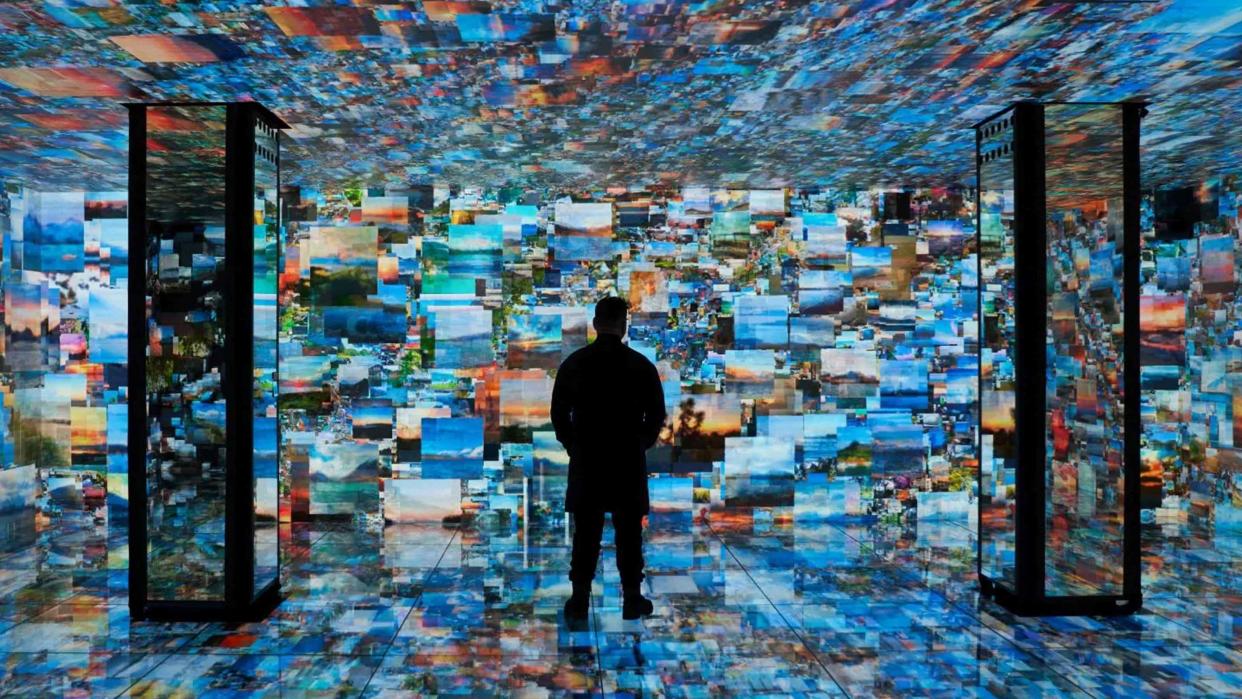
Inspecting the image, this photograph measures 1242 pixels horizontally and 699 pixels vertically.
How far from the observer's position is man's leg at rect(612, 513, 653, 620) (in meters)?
4.07

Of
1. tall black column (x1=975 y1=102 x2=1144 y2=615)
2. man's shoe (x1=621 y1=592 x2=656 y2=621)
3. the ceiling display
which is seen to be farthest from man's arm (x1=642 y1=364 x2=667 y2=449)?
tall black column (x1=975 y1=102 x2=1144 y2=615)

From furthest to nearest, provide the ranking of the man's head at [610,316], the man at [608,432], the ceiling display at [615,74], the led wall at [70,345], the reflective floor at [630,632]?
the led wall at [70,345] → the man's head at [610,316] → the man at [608,432] → the reflective floor at [630,632] → the ceiling display at [615,74]

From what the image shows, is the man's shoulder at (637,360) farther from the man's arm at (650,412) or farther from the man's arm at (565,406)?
the man's arm at (565,406)

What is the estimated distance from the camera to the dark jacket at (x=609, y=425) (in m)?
4.02

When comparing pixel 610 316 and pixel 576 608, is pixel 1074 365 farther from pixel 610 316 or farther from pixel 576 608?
pixel 576 608

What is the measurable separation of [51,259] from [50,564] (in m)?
2.63

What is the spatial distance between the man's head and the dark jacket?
9 centimetres

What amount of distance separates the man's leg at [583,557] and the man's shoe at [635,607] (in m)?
0.20

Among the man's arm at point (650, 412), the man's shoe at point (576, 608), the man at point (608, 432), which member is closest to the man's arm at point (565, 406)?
the man at point (608, 432)

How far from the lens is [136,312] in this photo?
4.14 m

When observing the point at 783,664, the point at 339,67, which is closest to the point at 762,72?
the point at 339,67

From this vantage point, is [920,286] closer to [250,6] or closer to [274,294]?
[274,294]

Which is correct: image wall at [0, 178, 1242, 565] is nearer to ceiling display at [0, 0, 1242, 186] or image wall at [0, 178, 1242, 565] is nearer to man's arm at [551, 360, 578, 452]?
ceiling display at [0, 0, 1242, 186]

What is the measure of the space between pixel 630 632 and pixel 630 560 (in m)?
0.34
